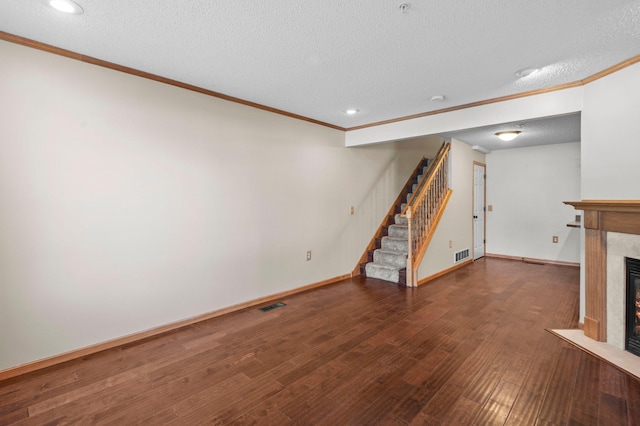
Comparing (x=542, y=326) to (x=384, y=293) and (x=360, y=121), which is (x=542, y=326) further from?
(x=360, y=121)

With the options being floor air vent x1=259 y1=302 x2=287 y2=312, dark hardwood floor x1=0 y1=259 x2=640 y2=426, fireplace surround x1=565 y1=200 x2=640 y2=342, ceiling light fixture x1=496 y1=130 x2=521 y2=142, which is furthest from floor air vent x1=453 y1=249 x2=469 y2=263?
floor air vent x1=259 y1=302 x2=287 y2=312

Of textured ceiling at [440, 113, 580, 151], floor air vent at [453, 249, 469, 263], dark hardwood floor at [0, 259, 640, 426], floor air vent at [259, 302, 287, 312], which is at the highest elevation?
textured ceiling at [440, 113, 580, 151]

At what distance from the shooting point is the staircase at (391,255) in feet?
15.7

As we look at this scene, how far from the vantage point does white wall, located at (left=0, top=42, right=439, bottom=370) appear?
227 centimetres

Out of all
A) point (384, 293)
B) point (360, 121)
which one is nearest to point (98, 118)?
point (360, 121)

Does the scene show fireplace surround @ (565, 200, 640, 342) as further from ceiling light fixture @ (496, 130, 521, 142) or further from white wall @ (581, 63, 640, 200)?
ceiling light fixture @ (496, 130, 521, 142)

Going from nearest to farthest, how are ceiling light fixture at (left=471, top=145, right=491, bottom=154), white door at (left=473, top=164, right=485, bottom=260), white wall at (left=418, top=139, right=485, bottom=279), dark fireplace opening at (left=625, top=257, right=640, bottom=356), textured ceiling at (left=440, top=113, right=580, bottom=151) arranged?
dark fireplace opening at (left=625, top=257, right=640, bottom=356) → textured ceiling at (left=440, top=113, right=580, bottom=151) → white wall at (left=418, top=139, right=485, bottom=279) → ceiling light fixture at (left=471, top=145, right=491, bottom=154) → white door at (left=473, top=164, right=485, bottom=260)

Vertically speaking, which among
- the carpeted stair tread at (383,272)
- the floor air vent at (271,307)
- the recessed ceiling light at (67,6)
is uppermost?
the recessed ceiling light at (67,6)

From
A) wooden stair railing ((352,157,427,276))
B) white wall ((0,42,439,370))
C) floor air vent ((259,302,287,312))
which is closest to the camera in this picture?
white wall ((0,42,439,370))

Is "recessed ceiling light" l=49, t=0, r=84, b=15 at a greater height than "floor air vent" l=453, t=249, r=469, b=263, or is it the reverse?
"recessed ceiling light" l=49, t=0, r=84, b=15

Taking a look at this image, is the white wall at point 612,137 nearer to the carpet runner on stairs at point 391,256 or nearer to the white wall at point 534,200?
the carpet runner on stairs at point 391,256

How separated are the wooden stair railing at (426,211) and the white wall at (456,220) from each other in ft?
0.39

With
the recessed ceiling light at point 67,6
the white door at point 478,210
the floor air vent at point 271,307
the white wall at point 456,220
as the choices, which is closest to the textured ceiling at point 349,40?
the recessed ceiling light at point 67,6

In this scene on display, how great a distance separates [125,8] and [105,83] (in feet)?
3.32
